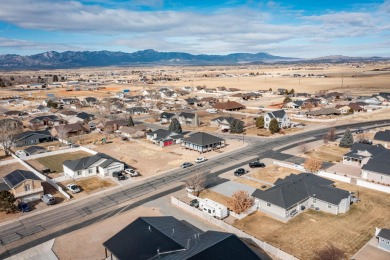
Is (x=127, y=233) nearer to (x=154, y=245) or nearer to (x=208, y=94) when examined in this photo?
(x=154, y=245)

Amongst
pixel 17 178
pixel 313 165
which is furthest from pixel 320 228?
pixel 17 178

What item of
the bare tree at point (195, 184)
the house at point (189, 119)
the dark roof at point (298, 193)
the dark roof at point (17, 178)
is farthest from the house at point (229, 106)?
the dark roof at point (17, 178)

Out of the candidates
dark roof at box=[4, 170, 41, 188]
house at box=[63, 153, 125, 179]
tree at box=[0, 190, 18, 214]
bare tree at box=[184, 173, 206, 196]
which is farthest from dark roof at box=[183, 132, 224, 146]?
tree at box=[0, 190, 18, 214]

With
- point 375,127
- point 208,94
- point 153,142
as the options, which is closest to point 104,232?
point 153,142

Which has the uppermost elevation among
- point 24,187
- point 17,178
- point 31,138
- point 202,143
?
point 202,143

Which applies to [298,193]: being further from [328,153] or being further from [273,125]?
[273,125]

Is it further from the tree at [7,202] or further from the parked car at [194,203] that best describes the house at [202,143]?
the tree at [7,202]

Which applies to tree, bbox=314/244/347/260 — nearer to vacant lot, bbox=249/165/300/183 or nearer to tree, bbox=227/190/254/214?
tree, bbox=227/190/254/214
